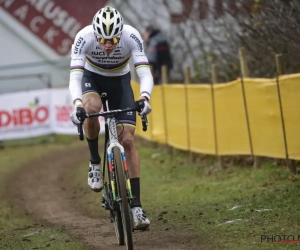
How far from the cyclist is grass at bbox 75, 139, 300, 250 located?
1.10m

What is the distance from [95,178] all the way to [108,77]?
42.8 inches

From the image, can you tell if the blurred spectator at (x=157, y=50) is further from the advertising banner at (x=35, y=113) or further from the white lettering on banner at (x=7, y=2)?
the white lettering on banner at (x=7, y=2)

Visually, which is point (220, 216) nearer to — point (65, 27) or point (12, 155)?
point (12, 155)

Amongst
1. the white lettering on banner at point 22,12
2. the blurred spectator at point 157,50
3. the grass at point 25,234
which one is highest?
the white lettering on banner at point 22,12

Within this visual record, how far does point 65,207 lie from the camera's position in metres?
12.5

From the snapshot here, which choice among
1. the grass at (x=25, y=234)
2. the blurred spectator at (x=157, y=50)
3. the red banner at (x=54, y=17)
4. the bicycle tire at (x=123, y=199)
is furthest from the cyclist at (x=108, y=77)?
the red banner at (x=54, y=17)

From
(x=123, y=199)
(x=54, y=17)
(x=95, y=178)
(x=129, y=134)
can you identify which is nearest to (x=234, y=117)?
Result: (x=95, y=178)

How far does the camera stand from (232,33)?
15891 millimetres

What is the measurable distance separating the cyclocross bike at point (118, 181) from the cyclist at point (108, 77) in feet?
0.52

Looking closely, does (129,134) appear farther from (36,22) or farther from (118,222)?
(36,22)

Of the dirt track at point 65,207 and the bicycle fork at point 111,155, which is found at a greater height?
the bicycle fork at point 111,155

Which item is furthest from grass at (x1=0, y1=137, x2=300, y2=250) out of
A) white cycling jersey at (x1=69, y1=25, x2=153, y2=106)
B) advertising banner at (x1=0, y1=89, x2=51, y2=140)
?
advertising banner at (x1=0, y1=89, x2=51, y2=140)

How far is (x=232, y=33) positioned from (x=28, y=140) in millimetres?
8801

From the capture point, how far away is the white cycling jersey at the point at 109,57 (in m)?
8.56
